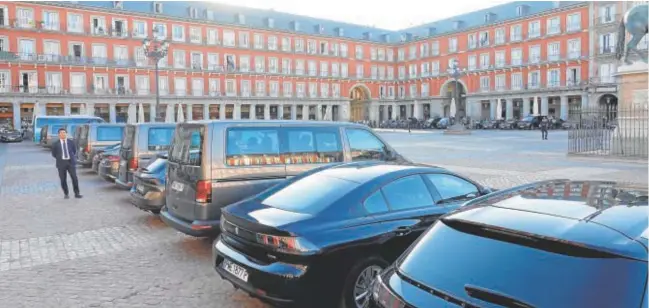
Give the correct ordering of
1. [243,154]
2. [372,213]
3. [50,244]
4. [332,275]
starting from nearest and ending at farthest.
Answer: [332,275], [372,213], [243,154], [50,244]

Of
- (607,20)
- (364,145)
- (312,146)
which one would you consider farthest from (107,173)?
(607,20)

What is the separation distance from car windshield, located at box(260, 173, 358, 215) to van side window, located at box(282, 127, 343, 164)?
6.45 ft

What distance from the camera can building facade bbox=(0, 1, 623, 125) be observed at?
181ft

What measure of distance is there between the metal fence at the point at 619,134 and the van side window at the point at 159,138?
1362cm

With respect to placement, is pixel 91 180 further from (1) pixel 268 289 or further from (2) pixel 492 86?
(2) pixel 492 86

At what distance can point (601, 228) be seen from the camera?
2.24 metres

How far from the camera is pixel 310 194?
15.3 feet

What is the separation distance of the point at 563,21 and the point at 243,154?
62.3 metres

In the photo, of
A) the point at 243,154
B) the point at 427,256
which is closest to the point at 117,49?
the point at 243,154

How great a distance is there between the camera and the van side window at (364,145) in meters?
7.61

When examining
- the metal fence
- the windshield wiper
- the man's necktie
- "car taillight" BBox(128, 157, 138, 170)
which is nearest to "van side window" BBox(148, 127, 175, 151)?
"car taillight" BBox(128, 157, 138, 170)

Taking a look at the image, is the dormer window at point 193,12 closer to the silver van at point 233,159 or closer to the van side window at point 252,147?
the silver van at point 233,159

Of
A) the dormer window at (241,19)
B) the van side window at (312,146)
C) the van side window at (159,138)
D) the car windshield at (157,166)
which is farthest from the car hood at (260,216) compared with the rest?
the dormer window at (241,19)

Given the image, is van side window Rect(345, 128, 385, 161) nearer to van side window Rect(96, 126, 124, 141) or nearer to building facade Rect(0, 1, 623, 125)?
van side window Rect(96, 126, 124, 141)
